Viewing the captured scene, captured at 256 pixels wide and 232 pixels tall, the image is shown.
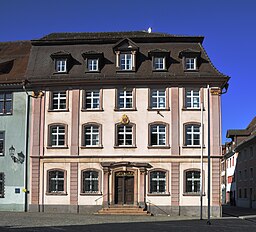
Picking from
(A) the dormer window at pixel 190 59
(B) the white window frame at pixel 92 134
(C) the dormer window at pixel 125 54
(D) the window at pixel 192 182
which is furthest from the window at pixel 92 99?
(D) the window at pixel 192 182

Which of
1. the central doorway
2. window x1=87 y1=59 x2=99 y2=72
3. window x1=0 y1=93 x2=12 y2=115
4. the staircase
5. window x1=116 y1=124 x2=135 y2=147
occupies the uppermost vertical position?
window x1=87 y1=59 x2=99 y2=72

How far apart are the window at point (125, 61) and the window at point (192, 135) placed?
6.05 metres

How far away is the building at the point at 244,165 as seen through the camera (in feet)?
177

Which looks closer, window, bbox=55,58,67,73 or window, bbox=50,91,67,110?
window, bbox=50,91,67,110

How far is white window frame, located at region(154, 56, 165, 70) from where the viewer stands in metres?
36.8

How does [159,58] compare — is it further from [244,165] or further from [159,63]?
[244,165]

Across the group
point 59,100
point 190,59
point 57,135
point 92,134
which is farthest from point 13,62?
point 190,59

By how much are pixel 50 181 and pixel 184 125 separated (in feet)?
33.6

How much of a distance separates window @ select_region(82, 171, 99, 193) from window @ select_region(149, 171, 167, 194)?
12.6 feet

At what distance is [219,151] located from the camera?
35.4 meters

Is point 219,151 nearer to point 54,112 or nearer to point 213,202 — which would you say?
point 213,202

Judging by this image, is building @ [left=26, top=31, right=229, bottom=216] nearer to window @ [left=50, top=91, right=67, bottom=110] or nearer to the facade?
window @ [left=50, top=91, right=67, bottom=110]

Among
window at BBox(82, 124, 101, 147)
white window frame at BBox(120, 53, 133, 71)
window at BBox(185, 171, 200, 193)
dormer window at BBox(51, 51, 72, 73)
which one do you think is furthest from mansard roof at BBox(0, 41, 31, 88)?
window at BBox(185, 171, 200, 193)

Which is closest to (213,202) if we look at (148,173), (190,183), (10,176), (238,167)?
(190,183)
